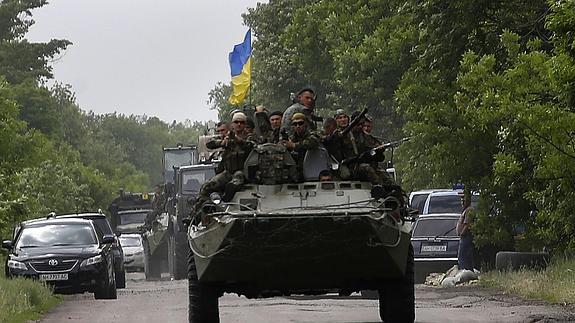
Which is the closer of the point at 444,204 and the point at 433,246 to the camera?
the point at 433,246

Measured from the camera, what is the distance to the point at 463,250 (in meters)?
28.3

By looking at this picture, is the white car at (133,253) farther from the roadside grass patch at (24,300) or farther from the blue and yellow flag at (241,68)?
the roadside grass patch at (24,300)

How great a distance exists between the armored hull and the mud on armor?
6.6 inches

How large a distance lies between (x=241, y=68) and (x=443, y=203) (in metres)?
9.37

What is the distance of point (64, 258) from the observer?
A: 27.3 m

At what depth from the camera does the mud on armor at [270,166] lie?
54.1ft

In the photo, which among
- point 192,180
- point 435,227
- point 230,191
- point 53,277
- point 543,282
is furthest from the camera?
point 192,180

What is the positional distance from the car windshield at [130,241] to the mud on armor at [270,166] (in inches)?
1381

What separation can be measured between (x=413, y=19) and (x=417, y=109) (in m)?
2.98

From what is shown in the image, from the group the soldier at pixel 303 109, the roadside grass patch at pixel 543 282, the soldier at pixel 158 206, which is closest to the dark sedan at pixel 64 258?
the roadside grass patch at pixel 543 282

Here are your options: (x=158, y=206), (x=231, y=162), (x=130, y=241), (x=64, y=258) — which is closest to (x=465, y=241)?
(x=64, y=258)

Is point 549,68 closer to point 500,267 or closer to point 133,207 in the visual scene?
point 500,267

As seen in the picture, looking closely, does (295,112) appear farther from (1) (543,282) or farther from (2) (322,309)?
(1) (543,282)

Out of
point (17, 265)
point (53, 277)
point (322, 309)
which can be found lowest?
point (322, 309)
